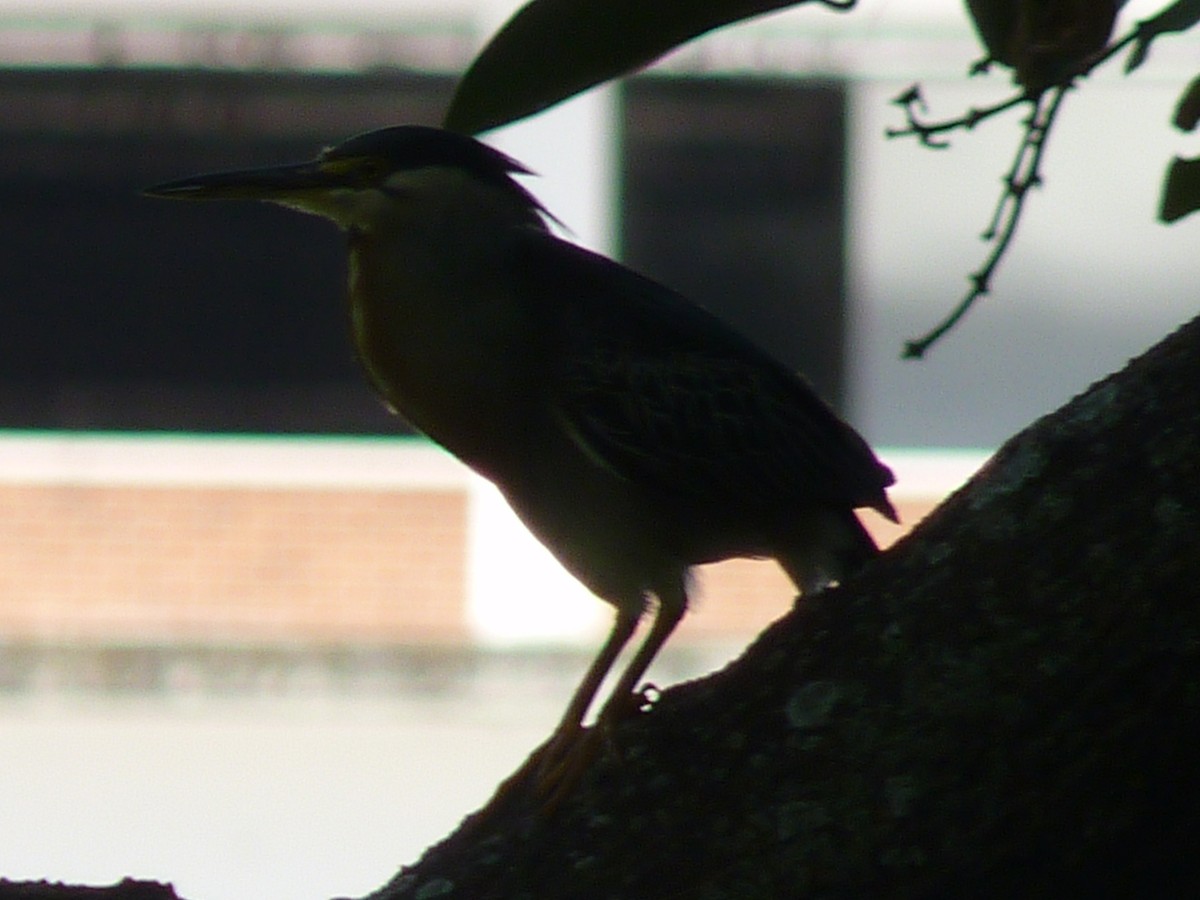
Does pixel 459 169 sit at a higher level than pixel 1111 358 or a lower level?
higher

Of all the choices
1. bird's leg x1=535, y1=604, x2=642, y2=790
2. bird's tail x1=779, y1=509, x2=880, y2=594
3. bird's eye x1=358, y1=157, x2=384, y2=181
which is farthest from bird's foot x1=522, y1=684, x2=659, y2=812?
bird's eye x1=358, y1=157, x2=384, y2=181

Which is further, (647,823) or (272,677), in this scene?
(272,677)

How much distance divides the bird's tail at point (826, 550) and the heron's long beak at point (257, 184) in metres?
0.44

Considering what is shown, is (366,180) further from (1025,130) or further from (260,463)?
(260,463)

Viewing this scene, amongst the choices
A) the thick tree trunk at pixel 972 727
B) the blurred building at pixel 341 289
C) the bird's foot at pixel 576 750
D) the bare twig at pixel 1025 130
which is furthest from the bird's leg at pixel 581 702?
the blurred building at pixel 341 289

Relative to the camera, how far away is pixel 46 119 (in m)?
7.79

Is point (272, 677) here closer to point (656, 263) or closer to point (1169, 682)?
point (656, 263)

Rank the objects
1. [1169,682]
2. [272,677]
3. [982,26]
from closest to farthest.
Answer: [1169,682]
[982,26]
[272,677]

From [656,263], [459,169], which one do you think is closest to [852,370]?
[656,263]

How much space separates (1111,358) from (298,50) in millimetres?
3342

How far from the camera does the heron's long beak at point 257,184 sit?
4.66 ft

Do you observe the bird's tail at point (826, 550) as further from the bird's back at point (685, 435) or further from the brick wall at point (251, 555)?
the brick wall at point (251, 555)

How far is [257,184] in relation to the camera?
1.43 m

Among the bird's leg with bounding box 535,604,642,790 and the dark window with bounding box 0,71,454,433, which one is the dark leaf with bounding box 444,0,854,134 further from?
the dark window with bounding box 0,71,454,433
